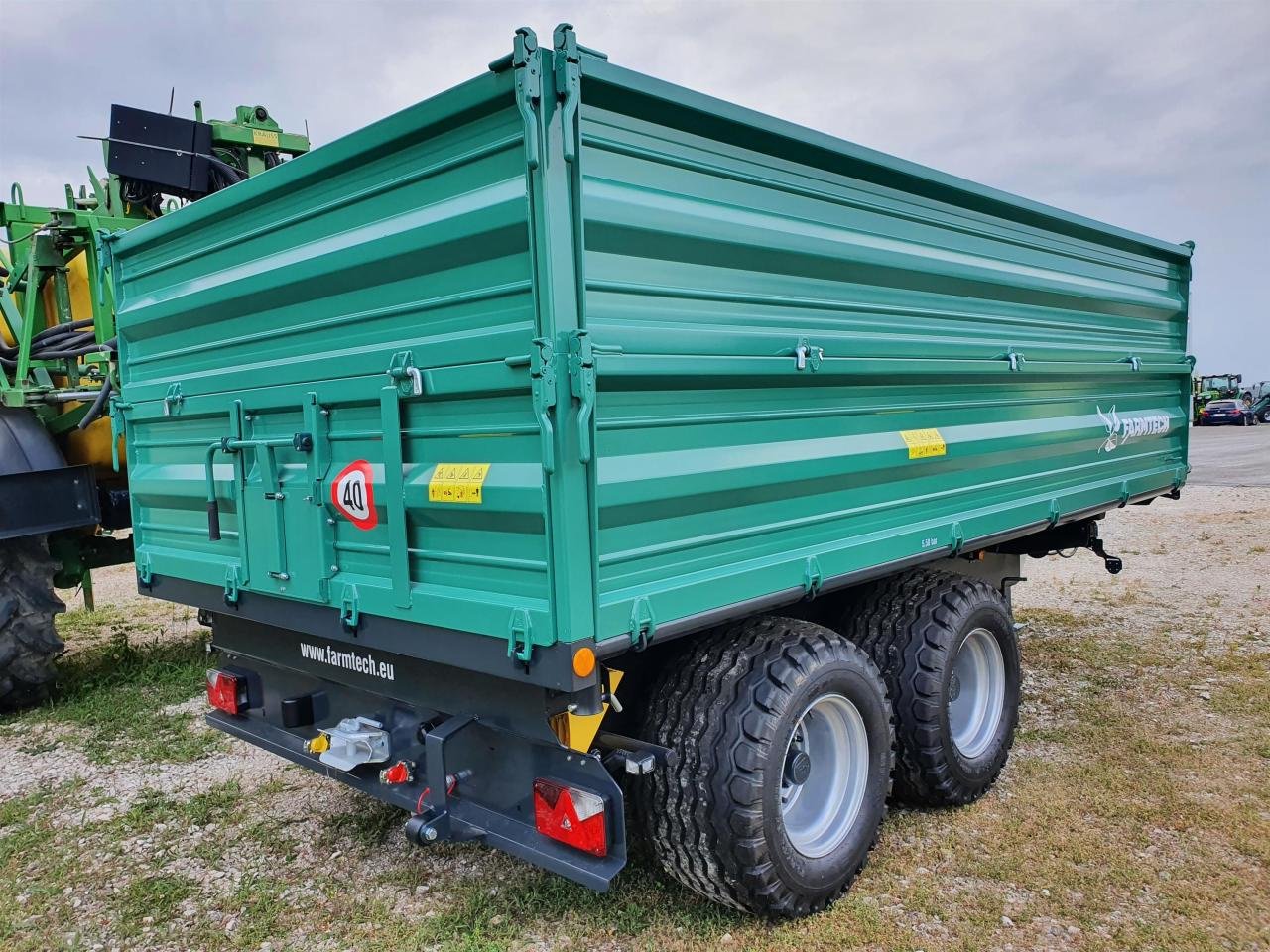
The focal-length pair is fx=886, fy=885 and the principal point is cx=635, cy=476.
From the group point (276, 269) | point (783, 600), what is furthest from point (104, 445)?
point (783, 600)

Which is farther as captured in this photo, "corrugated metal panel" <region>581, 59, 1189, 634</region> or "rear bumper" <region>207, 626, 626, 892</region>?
"rear bumper" <region>207, 626, 626, 892</region>

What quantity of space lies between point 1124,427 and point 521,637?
4.50 metres

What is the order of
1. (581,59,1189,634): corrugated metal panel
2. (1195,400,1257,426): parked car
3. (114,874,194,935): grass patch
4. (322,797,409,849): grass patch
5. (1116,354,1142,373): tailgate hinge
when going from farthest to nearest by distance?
(1195,400,1257,426): parked car < (1116,354,1142,373): tailgate hinge < (322,797,409,849): grass patch < (114,874,194,935): grass patch < (581,59,1189,634): corrugated metal panel

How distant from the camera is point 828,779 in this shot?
316 centimetres

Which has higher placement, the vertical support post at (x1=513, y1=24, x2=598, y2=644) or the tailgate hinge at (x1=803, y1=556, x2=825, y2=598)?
the vertical support post at (x1=513, y1=24, x2=598, y2=644)

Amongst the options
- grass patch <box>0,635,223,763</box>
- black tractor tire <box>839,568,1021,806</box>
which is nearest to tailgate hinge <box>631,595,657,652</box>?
black tractor tire <box>839,568,1021,806</box>

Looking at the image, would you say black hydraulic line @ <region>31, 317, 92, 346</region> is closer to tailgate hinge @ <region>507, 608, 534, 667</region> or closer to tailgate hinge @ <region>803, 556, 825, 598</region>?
tailgate hinge @ <region>507, 608, 534, 667</region>

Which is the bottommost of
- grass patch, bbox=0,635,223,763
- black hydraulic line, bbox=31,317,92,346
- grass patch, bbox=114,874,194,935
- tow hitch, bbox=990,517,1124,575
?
grass patch, bbox=114,874,194,935

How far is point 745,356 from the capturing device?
2.79 meters

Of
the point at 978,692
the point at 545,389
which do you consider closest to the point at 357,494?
the point at 545,389

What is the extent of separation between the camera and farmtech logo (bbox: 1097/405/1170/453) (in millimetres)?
5199

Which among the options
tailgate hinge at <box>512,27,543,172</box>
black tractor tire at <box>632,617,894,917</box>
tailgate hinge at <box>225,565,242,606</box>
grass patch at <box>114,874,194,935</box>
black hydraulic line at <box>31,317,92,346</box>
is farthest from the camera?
black hydraulic line at <box>31,317,92,346</box>

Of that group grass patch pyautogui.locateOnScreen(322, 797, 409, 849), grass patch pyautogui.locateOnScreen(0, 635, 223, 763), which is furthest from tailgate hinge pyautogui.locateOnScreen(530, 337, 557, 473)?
grass patch pyautogui.locateOnScreen(0, 635, 223, 763)

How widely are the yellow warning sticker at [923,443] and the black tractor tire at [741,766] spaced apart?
36.4 inches
